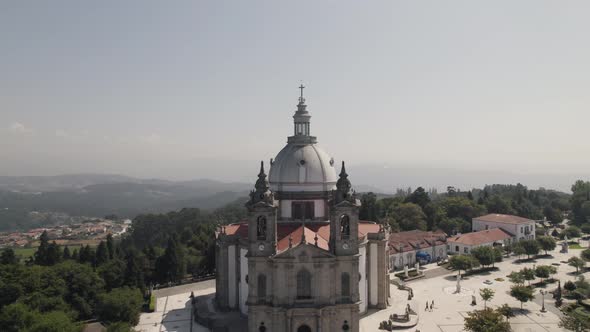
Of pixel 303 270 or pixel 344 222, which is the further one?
pixel 344 222

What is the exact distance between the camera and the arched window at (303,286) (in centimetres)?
3675

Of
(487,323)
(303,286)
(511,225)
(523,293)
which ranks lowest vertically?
(523,293)

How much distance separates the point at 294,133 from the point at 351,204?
13911mm

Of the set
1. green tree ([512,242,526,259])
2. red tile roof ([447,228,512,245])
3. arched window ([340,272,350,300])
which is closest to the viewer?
arched window ([340,272,350,300])

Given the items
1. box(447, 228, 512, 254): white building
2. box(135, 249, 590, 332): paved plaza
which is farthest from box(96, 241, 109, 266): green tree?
box(447, 228, 512, 254): white building

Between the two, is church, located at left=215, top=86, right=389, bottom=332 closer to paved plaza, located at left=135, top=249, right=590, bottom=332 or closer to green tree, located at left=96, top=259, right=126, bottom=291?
paved plaza, located at left=135, top=249, right=590, bottom=332

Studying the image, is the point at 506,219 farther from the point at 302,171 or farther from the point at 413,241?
the point at 302,171

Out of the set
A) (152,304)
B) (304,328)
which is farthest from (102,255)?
(304,328)

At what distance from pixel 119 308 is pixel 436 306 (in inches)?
1246

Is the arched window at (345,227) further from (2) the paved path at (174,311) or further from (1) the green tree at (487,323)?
(2) the paved path at (174,311)

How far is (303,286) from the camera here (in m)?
36.8

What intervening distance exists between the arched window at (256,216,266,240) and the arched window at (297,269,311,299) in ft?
14.9

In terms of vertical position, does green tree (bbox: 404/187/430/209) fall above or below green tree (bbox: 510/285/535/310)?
above

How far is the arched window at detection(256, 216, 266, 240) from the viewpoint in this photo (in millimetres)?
36862
